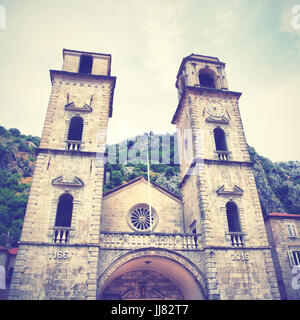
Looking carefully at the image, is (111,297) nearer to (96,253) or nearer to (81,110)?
(96,253)

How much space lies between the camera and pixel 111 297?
52.4 ft

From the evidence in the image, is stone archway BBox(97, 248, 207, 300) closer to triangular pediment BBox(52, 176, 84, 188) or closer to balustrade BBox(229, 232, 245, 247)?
balustrade BBox(229, 232, 245, 247)

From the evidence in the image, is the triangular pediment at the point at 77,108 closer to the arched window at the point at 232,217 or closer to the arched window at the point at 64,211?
the arched window at the point at 64,211

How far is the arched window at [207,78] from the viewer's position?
72.7 ft

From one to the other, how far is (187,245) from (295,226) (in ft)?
38.9

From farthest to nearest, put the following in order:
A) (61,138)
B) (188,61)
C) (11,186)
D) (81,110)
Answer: (11,186)
(188,61)
(81,110)
(61,138)

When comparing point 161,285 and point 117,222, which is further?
point 117,222

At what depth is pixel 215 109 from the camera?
1980 cm

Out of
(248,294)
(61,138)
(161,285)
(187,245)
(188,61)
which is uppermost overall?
(188,61)

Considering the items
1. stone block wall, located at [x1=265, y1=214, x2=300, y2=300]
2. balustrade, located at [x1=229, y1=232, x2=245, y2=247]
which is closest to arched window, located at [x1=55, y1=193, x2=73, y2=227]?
balustrade, located at [x1=229, y1=232, x2=245, y2=247]

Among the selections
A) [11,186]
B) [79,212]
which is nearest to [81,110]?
[79,212]

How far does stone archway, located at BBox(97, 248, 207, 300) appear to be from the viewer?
14.0 m

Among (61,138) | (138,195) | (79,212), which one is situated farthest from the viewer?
(138,195)

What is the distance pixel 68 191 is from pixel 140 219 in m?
5.64
